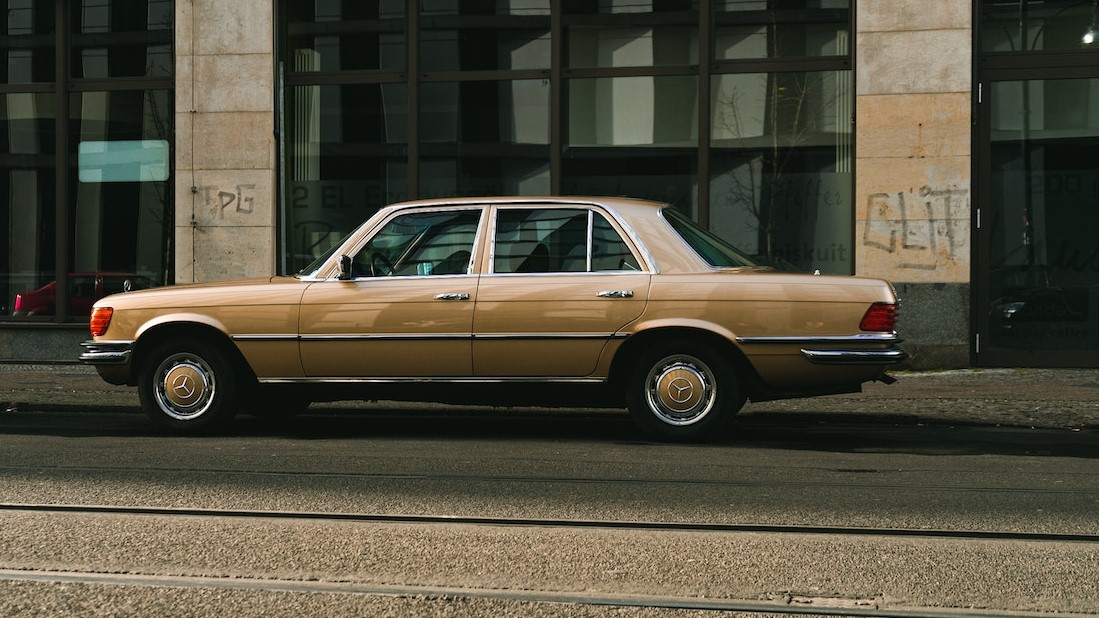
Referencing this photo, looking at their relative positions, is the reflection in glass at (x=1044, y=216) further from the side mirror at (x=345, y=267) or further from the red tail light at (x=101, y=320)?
the red tail light at (x=101, y=320)

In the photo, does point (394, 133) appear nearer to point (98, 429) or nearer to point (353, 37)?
point (353, 37)

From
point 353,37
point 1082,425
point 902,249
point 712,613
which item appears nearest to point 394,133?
point 353,37

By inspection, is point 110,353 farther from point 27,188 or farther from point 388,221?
point 27,188

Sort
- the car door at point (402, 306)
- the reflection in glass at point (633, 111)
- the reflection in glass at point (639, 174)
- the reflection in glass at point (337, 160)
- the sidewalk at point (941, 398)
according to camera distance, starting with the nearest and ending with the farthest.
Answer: the car door at point (402, 306), the sidewalk at point (941, 398), the reflection in glass at point (639, 174), the reflection in glass at point (633, 111), the reflection in glass at point (337, 160)

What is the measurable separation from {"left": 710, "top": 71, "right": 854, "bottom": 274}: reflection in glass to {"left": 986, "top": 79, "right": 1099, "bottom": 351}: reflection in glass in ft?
5.06

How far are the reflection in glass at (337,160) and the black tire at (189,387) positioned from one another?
603 centimetres

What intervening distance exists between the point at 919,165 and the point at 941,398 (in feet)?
11.3

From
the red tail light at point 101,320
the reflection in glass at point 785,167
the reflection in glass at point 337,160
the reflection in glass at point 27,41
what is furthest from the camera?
the reflection in glass at point 27,41

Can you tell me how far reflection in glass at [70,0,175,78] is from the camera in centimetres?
1497

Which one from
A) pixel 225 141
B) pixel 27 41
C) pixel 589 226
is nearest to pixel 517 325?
pixel 589 226

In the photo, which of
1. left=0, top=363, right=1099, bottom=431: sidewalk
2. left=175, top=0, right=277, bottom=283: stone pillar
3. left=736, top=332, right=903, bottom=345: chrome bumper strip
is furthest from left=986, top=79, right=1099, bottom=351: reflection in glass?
left=175, top=0, right=277, bottom=283: stone pillar

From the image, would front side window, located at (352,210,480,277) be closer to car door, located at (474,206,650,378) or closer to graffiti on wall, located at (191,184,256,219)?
car door, located at (474,206,650,378)

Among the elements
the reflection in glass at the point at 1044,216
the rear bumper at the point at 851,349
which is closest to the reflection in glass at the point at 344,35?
the reflection in glass at the point at 1044,216

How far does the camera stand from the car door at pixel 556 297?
8.01 metres
